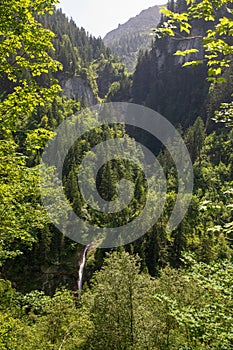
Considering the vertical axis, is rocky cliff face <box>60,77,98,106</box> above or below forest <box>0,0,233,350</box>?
above

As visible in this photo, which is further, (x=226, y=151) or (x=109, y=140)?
(x=109, y=140)

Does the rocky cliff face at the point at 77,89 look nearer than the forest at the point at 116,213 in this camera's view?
No

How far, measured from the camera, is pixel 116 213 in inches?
2810

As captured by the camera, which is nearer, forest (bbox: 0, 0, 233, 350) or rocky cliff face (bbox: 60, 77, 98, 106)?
forest (bbox: 0, 0, 233, 350)

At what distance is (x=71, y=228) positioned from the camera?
216 ft

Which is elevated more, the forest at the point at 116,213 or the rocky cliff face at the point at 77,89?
the rocky cliff face at the point at 77,89

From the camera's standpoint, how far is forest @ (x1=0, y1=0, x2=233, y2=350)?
7.76 m

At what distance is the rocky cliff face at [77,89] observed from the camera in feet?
536

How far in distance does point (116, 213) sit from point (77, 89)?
116212mm

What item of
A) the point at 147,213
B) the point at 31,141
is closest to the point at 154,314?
the point at 31,141

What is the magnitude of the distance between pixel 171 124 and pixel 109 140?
44.5 m

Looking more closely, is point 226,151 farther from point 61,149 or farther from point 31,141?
point 31,141

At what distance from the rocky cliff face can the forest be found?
748 mm

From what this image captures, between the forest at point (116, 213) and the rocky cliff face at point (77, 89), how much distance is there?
2.46ft
